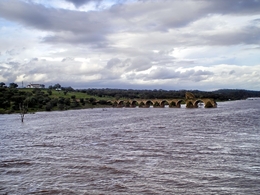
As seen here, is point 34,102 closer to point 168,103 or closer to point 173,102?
point 173,102

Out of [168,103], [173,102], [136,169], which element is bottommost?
[136,169]

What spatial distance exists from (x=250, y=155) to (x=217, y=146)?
5397 millimetres

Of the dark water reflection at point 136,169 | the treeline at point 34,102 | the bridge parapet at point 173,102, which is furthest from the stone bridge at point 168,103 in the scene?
the dark water reflection at point 136,169

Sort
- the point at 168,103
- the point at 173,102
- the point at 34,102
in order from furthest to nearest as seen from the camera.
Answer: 1. the point at 168,103
2. the point at 173,102
3. the point at 34,102

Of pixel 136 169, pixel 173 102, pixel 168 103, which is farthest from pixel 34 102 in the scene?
pixel 136 169

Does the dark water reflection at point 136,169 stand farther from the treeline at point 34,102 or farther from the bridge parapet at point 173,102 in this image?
the bridge parapet at point 173,102

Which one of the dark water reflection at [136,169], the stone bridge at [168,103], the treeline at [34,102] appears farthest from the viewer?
the stone bridge at [168,103]

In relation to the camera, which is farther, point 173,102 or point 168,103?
point 168,103

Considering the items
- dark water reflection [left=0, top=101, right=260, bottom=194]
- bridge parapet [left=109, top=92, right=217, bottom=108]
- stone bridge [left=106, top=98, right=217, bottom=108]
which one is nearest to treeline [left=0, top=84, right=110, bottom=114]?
stone bridge [left=106, top=98, right=217, bottom=108]

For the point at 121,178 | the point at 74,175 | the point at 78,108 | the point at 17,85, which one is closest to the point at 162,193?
the point at 121,178

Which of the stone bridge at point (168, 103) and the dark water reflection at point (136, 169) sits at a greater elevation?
the stone bridge at point (168, 103)

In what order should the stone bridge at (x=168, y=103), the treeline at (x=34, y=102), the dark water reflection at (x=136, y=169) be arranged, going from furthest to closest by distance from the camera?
the stone bridge at (x=168, y=103) < the treeline at (x=34, y=102) < the dark water reflection at (x=136, y=169)

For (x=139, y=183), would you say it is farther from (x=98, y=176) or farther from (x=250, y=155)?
(x=250, y=155)

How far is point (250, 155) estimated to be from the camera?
24.8m
